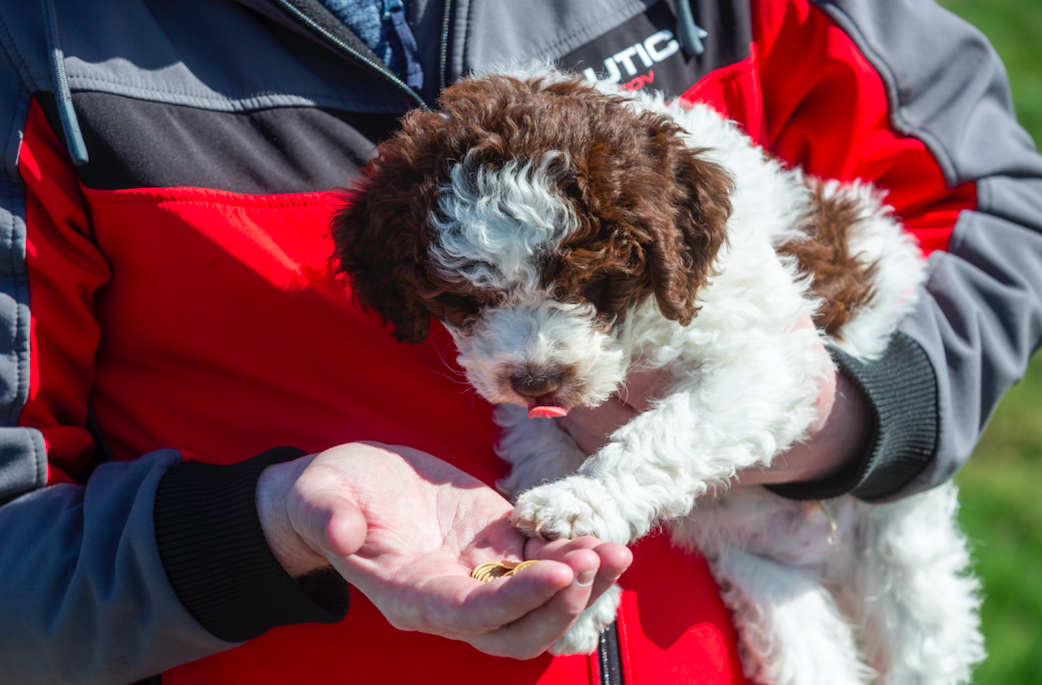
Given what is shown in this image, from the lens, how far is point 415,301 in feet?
7.89

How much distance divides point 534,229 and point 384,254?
52 cm

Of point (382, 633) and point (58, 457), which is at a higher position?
point (58, 457)

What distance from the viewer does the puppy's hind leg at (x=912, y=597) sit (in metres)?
3.23

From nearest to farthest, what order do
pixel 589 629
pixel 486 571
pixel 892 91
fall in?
pixel 486 571 → pixel 589 629 → pixel 892 91

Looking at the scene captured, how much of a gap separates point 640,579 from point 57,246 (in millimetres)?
2226

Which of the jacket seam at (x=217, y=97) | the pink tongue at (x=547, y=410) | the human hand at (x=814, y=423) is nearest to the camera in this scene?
the jacket seam at (x=217, y=97)

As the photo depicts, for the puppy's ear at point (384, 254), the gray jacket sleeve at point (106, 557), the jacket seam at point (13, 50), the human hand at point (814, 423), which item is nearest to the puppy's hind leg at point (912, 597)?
the human hand at point (814, 423)

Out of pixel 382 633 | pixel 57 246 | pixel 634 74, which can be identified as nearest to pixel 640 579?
pixel 382 633

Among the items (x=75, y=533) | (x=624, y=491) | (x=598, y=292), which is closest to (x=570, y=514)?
(x=624, y=491)

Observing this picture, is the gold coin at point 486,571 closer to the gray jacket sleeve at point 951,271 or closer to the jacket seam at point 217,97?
the gray jacket sleeve at point 951,271

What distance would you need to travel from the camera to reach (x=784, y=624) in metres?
2.92

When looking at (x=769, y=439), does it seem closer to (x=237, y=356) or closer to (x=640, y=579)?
(x=640, y=579)

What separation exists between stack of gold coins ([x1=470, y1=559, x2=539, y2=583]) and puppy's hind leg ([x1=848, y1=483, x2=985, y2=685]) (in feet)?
6.53

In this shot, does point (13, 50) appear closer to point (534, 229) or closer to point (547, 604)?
point (534, 229)
